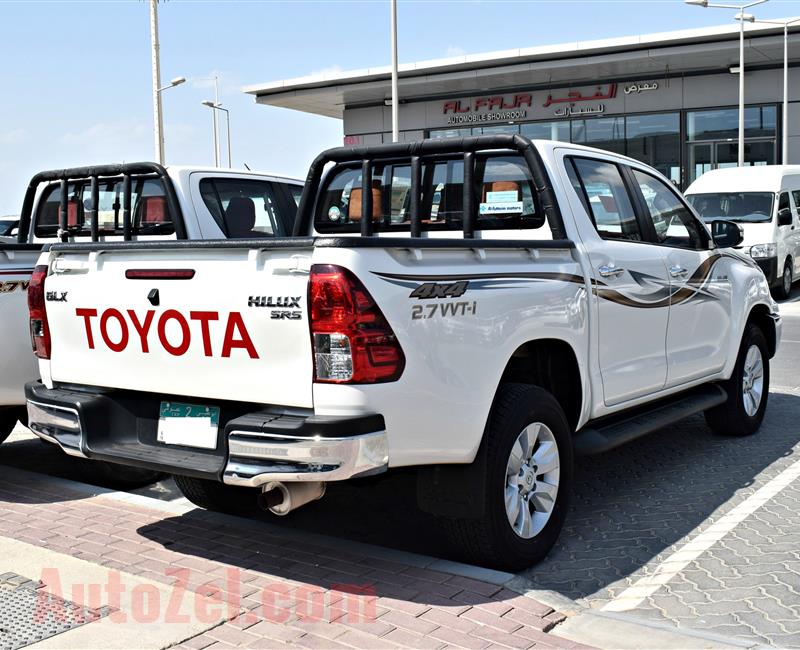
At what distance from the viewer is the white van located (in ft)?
55.2

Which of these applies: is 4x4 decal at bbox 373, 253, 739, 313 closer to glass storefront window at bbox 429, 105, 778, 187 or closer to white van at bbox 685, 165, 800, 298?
white van at bbox 685, 165, 800, 298

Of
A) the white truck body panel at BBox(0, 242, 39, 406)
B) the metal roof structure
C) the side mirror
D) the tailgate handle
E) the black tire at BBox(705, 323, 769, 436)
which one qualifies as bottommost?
the black tire at BBox(705, 323, 769, 436)

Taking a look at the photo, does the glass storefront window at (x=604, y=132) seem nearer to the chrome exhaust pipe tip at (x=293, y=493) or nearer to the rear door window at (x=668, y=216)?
the rear door window at (x=668, y=216)

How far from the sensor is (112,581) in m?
4.31

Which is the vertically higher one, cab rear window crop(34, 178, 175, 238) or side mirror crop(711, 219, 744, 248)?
cab rear window crop(34, 178, 175, 238)

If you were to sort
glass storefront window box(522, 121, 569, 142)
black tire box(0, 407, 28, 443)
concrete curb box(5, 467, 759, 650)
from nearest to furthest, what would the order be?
concrete curb box(5, 467, 759, 650), black tire box(0, 407, 28, 443), glass storefront window box(522, 121, 569, 142)

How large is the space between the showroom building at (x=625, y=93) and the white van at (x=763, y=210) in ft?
46.8

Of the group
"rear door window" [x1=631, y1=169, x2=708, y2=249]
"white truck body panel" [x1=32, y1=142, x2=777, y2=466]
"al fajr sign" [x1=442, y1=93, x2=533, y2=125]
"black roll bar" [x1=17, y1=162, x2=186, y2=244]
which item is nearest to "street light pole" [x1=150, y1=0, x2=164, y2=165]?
"al fajr sign" [x1=442, y1=93, x2=533, y2=125]

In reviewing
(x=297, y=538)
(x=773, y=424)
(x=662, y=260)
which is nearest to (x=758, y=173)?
(x=773, y=424)

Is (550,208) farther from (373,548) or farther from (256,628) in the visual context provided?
(256,628)

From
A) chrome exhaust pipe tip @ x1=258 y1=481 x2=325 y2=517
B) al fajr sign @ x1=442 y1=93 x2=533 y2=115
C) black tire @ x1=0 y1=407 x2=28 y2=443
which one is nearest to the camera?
chrome exhaust pipe tip @ x1=258 y1=481 x2=325 y2=517

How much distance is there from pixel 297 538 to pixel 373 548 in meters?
0.45

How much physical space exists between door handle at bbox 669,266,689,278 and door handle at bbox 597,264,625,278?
70cm

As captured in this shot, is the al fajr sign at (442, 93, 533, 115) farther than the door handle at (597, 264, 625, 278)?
Yes
